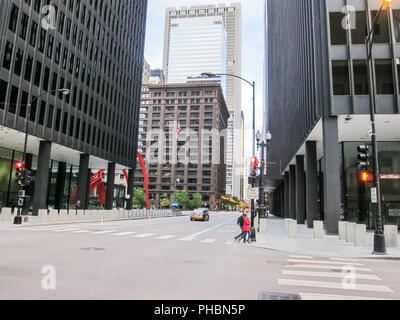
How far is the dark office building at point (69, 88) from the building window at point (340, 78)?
79.4 ft

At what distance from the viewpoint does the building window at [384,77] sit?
76.6 feet

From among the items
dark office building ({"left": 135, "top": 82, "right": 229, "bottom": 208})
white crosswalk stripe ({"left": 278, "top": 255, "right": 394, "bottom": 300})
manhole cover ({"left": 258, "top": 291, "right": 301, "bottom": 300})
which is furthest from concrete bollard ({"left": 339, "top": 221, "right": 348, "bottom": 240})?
dark office building ({"left": 135, "top": 82, "right": 229, "bottom": 208})

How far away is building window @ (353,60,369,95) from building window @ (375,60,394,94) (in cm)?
80

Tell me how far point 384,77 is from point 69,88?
35.5 metres

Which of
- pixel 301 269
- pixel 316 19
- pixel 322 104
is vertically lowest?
pixel 301 269

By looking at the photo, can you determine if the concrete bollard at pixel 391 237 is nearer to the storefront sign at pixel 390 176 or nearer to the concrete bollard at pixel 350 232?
the concrete bollard at pixel 350 232

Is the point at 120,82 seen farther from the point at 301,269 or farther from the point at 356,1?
the point at 301,269

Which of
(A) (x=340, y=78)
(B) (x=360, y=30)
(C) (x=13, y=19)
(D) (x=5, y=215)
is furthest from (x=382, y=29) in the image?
(D) (x=5, y=215)

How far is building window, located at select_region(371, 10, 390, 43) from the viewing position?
2411 cm

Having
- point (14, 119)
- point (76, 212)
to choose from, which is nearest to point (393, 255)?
point (76, 212)

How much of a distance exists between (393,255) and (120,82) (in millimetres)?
51162

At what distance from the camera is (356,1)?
961 inches

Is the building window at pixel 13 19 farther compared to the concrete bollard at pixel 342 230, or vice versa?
the building window at pixel 13 19

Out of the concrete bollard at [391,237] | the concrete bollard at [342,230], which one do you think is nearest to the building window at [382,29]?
the concrete bollard at [342,230]
